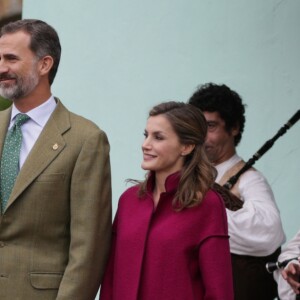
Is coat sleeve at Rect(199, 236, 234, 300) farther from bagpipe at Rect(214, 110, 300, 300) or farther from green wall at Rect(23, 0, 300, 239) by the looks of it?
green wall at Rect(23, 0, 300, 239)

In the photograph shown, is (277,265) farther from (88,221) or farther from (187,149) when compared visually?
(88,221)

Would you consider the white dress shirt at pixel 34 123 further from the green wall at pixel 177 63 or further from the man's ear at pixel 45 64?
the green wall at pixel 177 63

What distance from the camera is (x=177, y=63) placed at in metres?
6.41

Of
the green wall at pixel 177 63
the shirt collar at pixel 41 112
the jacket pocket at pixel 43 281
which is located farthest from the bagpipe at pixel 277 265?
the green wall at pixel 177 63

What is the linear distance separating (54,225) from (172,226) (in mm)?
408

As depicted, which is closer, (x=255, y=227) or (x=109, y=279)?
(x=109, y=279)

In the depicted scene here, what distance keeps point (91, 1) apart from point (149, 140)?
252cm

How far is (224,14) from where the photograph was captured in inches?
248

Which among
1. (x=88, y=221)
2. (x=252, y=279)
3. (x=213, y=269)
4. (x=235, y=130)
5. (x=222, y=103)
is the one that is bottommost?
(x=252, y=279)

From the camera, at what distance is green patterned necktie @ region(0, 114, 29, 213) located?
404 centimetres

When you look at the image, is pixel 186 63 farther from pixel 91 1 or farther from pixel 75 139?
pixel 75 139

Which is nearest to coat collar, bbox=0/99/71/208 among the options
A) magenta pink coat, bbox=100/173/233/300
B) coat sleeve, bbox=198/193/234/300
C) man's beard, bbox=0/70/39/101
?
man's beard, bbox=0/70/39/101

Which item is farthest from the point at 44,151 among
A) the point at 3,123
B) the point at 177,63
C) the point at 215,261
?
the point at 177,63

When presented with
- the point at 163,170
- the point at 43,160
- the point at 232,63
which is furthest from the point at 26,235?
the point at 232,63
